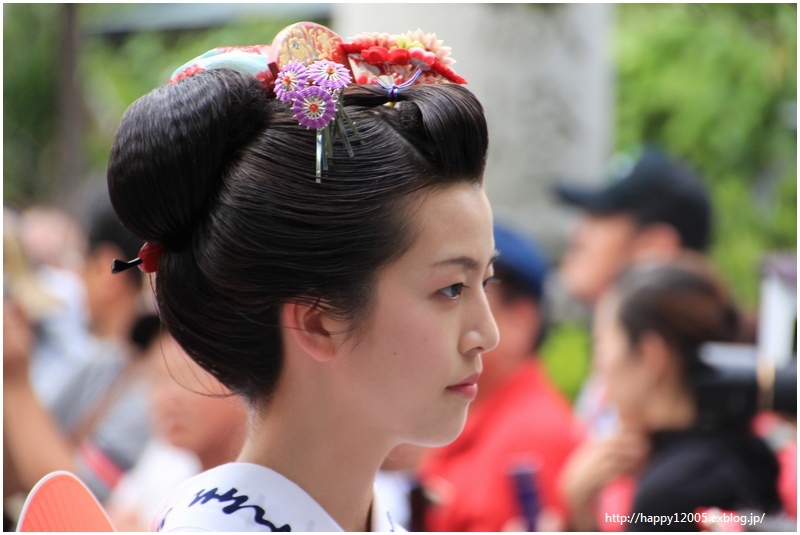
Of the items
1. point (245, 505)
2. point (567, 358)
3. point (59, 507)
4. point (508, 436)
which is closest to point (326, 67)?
point (245, 505)

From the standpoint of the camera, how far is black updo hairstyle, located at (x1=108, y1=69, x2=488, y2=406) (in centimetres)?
128

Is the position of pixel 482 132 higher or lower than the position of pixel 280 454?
higher

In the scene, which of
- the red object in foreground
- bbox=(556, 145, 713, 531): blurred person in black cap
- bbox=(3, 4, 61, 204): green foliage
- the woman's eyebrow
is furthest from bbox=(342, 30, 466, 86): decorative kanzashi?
bbox=(3, 4, 61, 204): green foliage

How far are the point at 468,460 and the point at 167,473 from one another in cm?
89

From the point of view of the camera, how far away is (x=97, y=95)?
1220 cm

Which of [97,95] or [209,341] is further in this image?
[97,95]

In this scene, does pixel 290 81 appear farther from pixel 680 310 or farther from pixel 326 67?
pixel 680 310

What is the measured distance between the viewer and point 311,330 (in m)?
1.33

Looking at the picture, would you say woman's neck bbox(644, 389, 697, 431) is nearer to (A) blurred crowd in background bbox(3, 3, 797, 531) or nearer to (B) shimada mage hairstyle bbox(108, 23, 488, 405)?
(A) blurred crowd in background bbox(3, 3, 797, 531)

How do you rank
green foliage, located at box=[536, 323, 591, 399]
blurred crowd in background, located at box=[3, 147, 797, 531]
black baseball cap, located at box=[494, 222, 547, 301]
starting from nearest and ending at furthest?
blurred crowd in background, located at box=[3, 147, 797, 531], black baseball cap, located at box=[494, 222, 547, 301], green foliage, located at box=[536, 323, 591, 399]

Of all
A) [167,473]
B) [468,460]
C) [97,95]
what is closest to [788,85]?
[468,460]

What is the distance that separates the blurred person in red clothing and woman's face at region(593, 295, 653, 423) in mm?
339

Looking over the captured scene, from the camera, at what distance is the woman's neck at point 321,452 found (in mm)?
1361

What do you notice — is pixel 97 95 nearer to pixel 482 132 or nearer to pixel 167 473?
pixel 167 473
